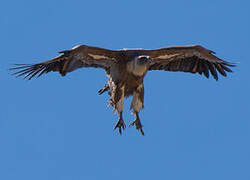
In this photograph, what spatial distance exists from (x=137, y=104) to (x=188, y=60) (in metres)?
2.10

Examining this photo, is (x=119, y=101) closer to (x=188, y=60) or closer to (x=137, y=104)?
(x=137, y=104)

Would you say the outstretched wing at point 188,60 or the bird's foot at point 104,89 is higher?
the outstretched wing at point 188,60

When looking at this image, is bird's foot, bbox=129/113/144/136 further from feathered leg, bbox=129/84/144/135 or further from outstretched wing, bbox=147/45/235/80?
outstretched wing, bbox=147/45/235/80

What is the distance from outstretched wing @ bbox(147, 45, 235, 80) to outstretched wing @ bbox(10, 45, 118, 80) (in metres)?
1.21

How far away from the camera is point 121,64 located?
69.3ft

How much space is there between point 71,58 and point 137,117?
253 centimetres

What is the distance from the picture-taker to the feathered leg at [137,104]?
21.3m

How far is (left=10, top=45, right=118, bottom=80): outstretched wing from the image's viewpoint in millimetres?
20703

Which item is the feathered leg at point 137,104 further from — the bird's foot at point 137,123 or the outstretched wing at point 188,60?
the outstretched wing at point 188,60

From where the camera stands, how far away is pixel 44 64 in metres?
20.8

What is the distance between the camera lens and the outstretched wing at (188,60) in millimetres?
21812

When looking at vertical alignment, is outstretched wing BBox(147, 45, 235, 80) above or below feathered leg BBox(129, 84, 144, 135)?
above

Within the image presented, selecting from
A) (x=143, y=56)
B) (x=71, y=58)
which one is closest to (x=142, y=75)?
(x=143, y=56)

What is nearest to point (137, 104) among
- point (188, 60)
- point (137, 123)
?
point (137, 123)
